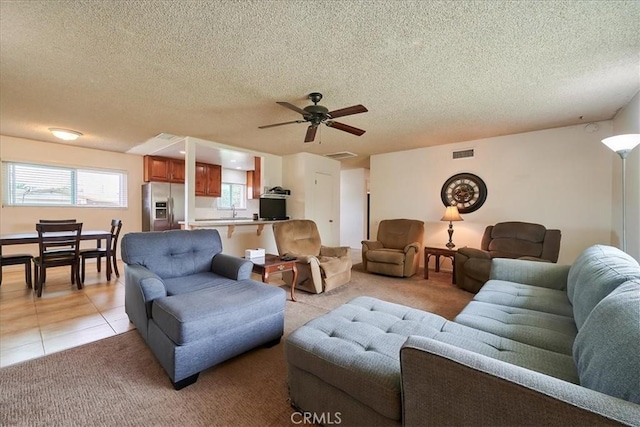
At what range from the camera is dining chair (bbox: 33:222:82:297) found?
3.21 m

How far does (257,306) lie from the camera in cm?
193

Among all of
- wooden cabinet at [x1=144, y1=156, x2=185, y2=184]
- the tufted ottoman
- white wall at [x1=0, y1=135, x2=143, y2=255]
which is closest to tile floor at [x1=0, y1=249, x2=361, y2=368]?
white wall at [x1=0, y1=135, x2=143, y2=255]

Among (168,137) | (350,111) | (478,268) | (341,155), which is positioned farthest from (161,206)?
(478,268)

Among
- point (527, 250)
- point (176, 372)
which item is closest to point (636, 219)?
point (527, 250)

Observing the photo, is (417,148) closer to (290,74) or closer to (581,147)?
(581,147)

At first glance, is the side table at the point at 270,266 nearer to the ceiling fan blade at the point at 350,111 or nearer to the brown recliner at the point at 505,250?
the ceiling fan blade at the point at 350,111

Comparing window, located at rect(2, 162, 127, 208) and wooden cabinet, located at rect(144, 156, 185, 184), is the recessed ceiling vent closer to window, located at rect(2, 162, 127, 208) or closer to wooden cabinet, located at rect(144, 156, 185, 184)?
wooden cabinet, located at rect(144, 156, 185, 184)

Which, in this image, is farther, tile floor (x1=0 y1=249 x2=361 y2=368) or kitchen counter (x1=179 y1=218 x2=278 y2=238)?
kitchen counter (x1=179 y1=218 x2=278 y2=238)

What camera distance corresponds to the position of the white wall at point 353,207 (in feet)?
24.4

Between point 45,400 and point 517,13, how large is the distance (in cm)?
368

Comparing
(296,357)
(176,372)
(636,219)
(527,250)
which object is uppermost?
(636,219)

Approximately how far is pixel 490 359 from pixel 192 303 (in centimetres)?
171

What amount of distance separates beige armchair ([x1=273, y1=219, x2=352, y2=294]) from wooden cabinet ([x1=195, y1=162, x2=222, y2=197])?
129 inches
